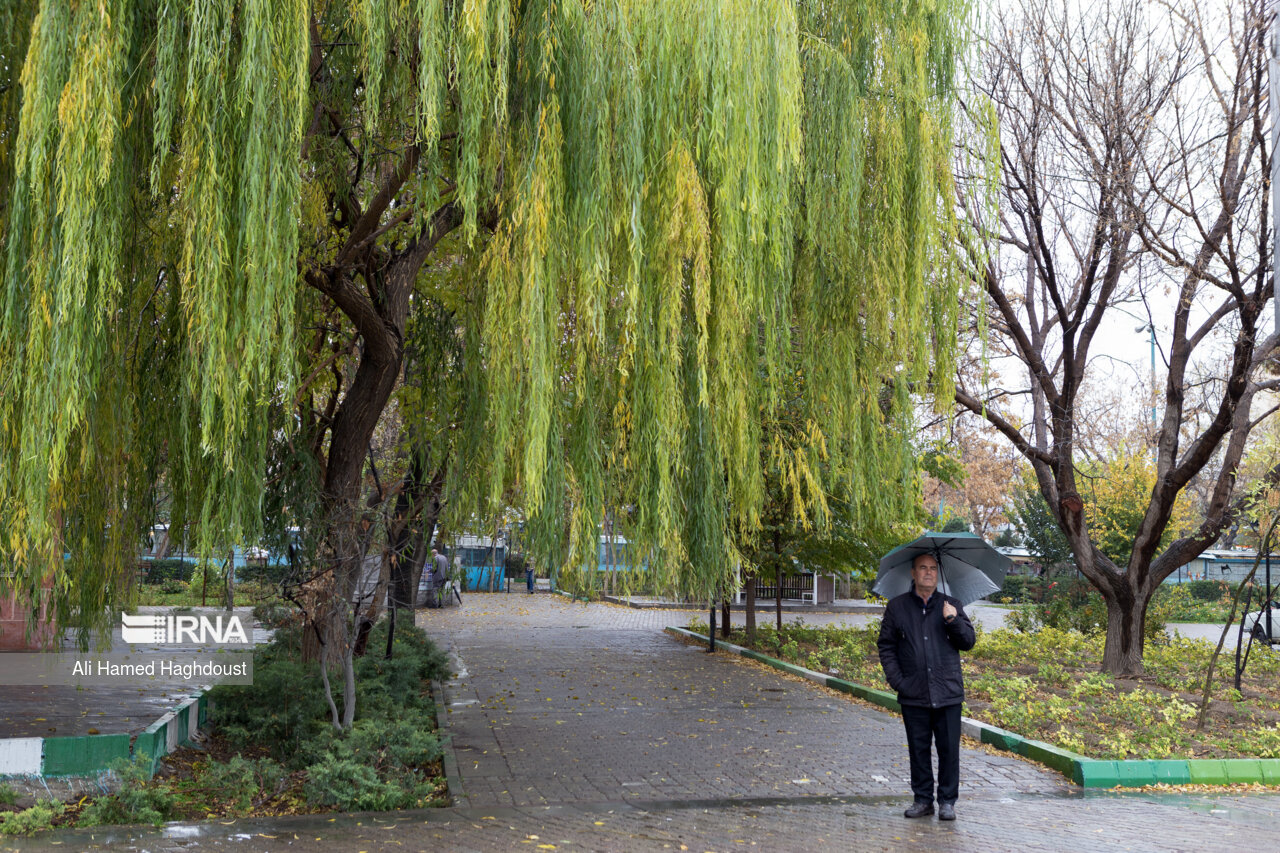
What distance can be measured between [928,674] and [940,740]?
480 millimetres

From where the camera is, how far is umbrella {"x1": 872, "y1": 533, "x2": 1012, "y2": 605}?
7.04 m

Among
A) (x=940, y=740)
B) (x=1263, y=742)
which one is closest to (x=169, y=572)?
(x=940, y=740)

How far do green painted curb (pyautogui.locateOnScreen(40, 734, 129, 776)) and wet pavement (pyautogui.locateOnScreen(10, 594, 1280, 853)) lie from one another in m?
1.05

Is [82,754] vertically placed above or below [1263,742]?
above

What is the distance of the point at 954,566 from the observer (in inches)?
287

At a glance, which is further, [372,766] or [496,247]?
[372,766]

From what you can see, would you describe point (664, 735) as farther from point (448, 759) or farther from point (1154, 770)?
point (1154, 770)

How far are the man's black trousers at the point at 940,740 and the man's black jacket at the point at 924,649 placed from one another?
0.30ft

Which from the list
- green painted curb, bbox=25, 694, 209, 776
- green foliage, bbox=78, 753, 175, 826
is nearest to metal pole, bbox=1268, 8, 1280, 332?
green foliage, bbox=78, 753, 175, 826

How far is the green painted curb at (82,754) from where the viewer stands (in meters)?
6.86

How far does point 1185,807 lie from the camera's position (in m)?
7.08

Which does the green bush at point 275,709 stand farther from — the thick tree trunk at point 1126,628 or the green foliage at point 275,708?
the thick tree trunk at point 1126,628

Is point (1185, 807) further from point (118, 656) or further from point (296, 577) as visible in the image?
point (118, 656)

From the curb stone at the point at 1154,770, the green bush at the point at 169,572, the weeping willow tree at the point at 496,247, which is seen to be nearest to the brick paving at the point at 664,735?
the curb stone at the point at 1154,770
